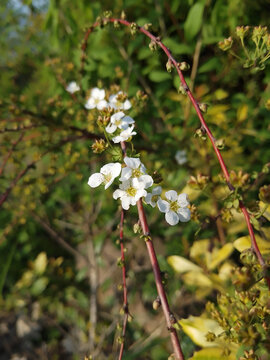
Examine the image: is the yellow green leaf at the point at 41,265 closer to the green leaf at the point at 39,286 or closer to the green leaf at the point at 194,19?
the green leaf at the point at 39,286

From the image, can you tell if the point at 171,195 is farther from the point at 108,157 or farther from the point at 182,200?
the point at 108,157

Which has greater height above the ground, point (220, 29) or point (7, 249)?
point (220, 29)

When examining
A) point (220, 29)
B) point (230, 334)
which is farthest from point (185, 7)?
Answer: point (230, 334)

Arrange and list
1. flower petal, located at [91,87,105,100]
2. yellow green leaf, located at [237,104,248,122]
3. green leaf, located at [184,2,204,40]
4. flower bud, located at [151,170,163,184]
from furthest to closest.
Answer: yellow green leaf, located at [237,104,248,122] → green leaf, located at [184,2,204,40] → flower petal, located at [91,87,105,100] → flower bud, located at [151,170,163,184]

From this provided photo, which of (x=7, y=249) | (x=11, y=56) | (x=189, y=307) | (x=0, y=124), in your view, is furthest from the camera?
(x=11, y=56)

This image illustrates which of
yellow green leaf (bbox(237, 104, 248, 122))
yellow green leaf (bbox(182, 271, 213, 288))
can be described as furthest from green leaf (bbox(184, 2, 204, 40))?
yellow green leaf (bbox(182, 271, 213, 288))

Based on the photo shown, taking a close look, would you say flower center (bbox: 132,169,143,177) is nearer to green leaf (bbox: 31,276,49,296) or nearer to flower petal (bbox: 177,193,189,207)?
flower petal (bbox: 177,193,189,207)

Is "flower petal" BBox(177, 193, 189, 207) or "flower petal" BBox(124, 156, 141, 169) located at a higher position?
"flower petal" BBox(124, 156, 141, 169)

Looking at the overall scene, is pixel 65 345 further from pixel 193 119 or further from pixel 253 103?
pixel 253 103
